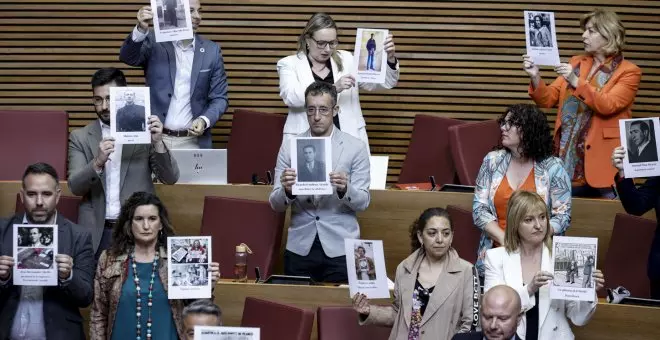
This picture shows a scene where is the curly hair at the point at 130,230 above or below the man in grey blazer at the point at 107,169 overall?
below

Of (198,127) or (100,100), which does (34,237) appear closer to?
(100,100)

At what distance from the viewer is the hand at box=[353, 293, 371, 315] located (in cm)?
463

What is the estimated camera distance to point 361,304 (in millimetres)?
4633

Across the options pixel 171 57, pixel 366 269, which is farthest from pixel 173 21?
pixel 366 269

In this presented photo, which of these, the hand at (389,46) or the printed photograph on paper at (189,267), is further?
the hand at (389,46)

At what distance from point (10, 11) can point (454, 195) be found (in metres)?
2.53

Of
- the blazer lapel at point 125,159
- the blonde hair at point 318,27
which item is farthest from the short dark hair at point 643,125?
the blazer lapel at point 125,159

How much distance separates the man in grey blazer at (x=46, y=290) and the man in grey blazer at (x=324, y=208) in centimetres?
83

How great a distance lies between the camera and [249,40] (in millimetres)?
6762

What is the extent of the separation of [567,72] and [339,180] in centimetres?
112

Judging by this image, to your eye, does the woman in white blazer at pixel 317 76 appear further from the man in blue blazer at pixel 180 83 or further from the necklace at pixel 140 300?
the necklace at pixel 140 300

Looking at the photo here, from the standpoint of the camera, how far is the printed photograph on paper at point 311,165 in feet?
16.4

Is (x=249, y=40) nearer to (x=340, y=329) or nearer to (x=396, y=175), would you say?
(x=396, y=175)

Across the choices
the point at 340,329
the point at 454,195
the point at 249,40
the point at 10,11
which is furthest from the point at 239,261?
the point at 10,11
